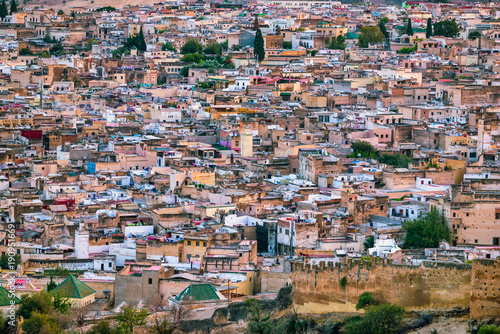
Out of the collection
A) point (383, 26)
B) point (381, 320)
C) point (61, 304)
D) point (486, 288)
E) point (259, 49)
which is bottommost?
point (61, 304)

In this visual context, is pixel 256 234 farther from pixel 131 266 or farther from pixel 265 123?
pixel 265 123

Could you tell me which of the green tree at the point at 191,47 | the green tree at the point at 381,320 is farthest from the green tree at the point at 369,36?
the green tree at the point at 381,320

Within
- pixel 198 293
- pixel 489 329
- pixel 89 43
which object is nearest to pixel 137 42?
pixel 89 43

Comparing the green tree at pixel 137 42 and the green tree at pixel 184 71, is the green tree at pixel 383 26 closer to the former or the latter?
the green tree at pixel 137 42

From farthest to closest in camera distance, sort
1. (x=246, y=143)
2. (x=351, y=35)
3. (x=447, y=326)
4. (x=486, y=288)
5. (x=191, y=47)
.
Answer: (x=351, y=35) → (x=191, y=47) → (x=246, y=143) → (x=447, y=326) → (x=486, y=288)

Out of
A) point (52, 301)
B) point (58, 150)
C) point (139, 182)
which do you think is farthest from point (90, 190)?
point (52, 301)

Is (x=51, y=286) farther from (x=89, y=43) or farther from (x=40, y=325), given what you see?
(x=89, y=43)

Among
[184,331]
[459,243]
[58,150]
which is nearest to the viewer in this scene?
[184,331]
